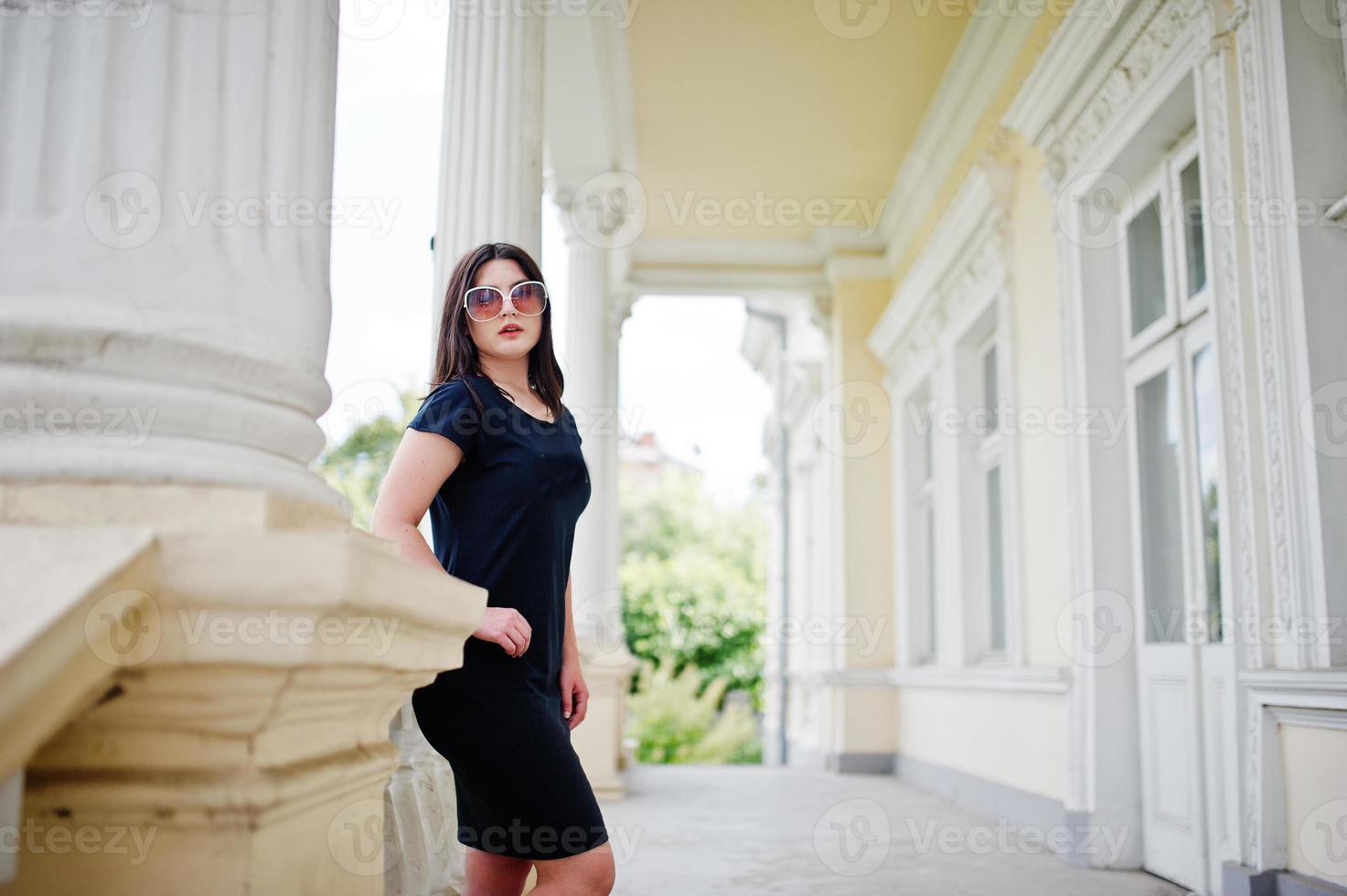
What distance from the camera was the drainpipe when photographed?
15383 mm

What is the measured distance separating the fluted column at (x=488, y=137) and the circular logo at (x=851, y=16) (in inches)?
124

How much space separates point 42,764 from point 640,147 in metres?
8.26

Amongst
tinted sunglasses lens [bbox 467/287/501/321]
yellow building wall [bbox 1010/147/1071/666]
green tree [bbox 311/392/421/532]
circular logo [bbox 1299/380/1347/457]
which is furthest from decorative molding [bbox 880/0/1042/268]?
green tree [bbox 311/392/421/532]

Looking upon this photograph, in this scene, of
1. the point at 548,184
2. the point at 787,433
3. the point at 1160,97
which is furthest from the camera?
the point at 787,433

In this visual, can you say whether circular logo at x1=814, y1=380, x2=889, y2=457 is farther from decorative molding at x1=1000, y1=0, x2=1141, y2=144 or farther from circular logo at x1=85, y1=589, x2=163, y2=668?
circular logo at x1=85, y1=589, x2=163, y2=668

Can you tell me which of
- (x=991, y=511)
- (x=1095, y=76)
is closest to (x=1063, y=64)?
(x=1095, y=76)

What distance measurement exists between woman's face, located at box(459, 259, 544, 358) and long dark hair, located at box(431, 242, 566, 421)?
16 millimetres

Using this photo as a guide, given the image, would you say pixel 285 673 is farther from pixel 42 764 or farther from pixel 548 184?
pixel 548 184

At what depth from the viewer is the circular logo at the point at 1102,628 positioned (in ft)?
17.0

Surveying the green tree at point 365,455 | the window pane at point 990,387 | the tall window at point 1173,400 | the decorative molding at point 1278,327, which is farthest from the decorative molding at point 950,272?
the green tree at point 365,455

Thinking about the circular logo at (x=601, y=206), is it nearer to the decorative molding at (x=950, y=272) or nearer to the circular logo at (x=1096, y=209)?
the decorative molding at (x=950, y=272)

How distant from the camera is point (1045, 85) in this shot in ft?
18.6

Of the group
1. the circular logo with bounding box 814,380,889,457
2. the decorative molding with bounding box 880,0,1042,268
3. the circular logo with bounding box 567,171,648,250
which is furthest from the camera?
the circular logo with bounding box 814,380,889,457

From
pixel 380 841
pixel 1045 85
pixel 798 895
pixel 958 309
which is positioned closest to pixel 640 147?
pixel 958 309
